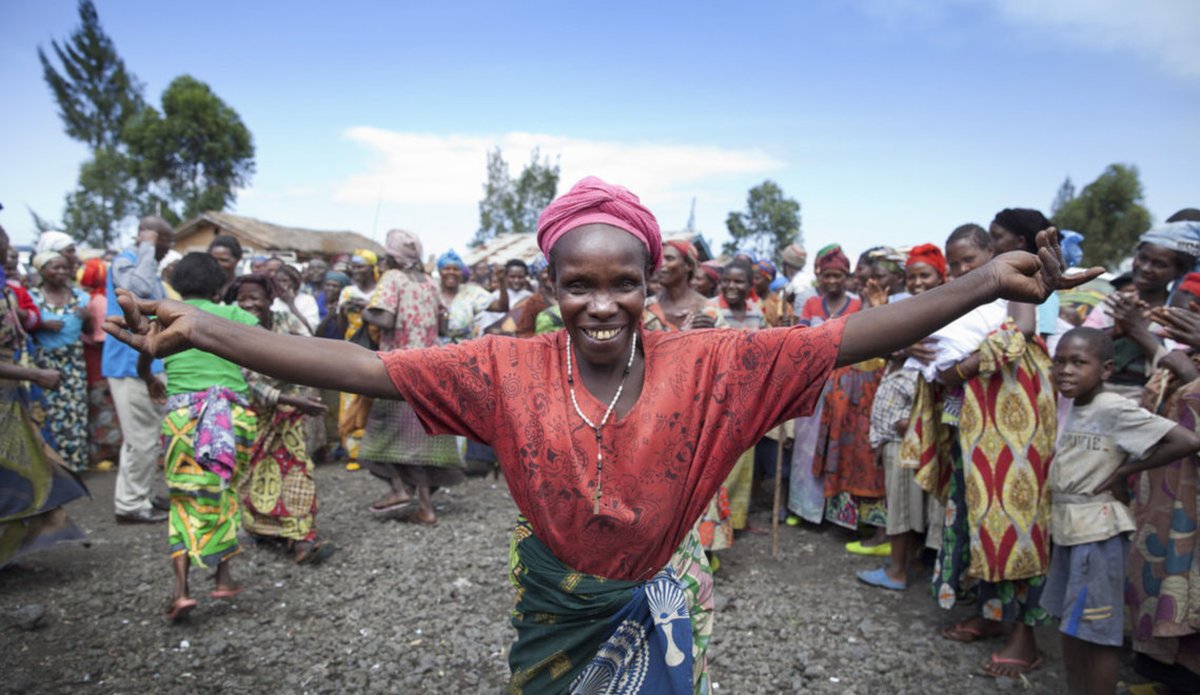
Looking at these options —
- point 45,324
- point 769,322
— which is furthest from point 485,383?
point 45,324

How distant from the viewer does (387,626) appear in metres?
3.97

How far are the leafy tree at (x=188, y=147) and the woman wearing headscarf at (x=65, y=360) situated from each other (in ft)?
96.0

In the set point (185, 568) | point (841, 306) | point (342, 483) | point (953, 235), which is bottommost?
point (342, 483)

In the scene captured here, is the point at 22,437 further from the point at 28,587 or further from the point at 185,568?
the point at 185,568

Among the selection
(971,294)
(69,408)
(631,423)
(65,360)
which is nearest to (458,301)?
(65,360)

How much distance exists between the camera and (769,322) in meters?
6.76

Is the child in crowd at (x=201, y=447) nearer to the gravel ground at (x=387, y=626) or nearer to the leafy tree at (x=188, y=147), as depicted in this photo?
the gravel ground at (x=387, y=626)

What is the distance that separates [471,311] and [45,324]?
146 inches

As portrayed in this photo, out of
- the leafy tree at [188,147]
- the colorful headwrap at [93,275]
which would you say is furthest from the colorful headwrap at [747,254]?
the leafy tree at [188,147]

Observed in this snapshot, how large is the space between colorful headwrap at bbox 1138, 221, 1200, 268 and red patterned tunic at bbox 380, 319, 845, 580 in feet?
10.8

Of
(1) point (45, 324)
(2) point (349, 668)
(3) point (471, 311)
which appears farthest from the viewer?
(3) point (471, 311)

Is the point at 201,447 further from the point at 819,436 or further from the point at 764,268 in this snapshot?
the point at 764,268

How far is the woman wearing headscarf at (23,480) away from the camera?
418 centimetres

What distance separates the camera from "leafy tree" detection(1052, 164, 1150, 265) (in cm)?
2266
